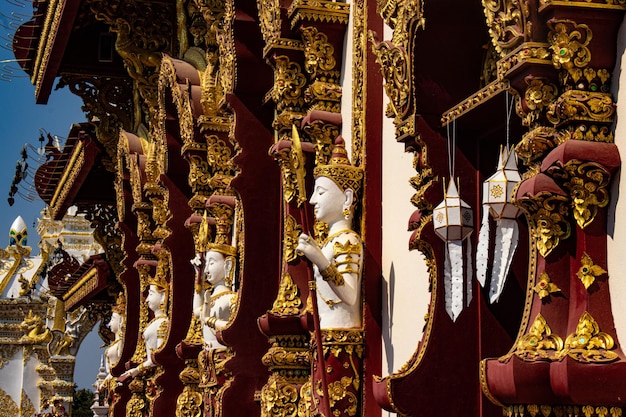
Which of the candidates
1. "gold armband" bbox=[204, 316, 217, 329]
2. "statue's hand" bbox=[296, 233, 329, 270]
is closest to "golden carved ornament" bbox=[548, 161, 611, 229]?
"statue's hand" bbox=[296, 233, 329, 270]

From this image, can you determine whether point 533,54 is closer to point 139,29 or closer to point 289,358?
point 289,358

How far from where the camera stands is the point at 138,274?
15.7 metres

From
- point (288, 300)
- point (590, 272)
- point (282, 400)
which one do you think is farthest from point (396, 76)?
point (282, 400)

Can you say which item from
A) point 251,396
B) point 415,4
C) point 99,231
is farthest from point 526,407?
point 99,231

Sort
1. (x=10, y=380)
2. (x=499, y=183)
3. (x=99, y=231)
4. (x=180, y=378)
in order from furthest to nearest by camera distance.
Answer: (x=10, y=380), (x=99, y=231), (x=180, y=378), (x=499, y=183)

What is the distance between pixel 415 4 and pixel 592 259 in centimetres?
Result: 185

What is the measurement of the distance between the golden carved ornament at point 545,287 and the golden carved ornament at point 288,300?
142 inches

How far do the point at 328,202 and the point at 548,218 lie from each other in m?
2.66

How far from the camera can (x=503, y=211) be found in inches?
194

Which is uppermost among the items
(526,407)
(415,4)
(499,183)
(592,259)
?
(415,4)

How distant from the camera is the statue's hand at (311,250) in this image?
6656mm

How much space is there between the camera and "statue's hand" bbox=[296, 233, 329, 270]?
21.8 feet

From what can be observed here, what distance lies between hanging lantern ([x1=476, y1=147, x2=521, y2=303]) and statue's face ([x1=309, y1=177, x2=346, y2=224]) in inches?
78.8

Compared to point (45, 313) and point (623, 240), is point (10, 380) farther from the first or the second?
point (623, 240)
